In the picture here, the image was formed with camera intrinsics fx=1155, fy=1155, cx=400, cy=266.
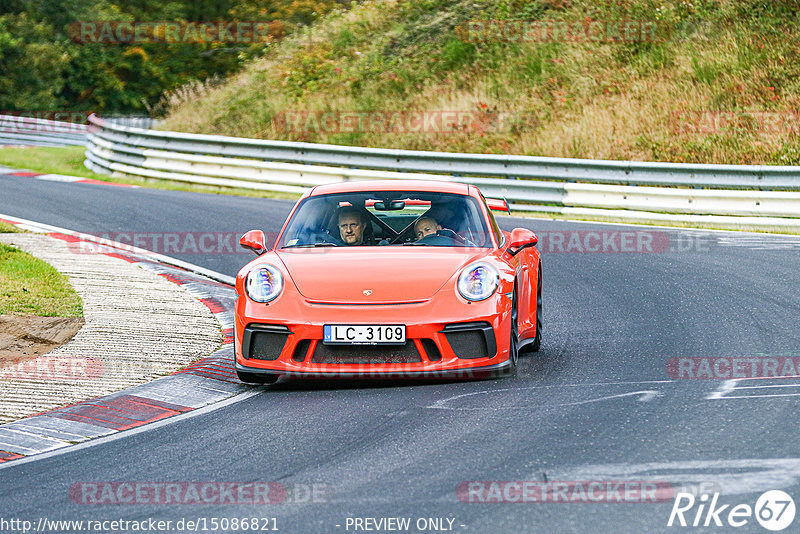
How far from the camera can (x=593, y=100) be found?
2489cm

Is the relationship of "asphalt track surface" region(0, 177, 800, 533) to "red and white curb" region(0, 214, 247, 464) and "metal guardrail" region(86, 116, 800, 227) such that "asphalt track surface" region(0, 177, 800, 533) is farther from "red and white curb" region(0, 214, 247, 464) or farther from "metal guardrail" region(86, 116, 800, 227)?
"metal guardrail" region(86, 116, 800, 227)

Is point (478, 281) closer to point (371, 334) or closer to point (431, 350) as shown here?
point (431, 350)

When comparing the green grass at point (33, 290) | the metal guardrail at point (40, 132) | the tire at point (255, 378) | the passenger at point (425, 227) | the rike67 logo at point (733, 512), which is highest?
the metal guardrail at point (40, 132)

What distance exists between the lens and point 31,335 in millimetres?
9188

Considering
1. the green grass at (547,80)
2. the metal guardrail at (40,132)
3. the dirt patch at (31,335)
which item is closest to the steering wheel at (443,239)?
the dirt patch at (31,335)

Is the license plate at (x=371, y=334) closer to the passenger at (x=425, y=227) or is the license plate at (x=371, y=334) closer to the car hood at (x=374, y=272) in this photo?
the car hood at (x=374, y=272)

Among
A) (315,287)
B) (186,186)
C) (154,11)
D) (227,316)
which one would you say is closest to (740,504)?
(315,287)

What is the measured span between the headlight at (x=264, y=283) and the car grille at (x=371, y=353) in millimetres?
519

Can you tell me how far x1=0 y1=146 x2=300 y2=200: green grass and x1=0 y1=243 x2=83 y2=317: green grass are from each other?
9571 mm

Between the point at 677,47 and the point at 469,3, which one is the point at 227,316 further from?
the point at 469,3

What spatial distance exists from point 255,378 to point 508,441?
7.55ft

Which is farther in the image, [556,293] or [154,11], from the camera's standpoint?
[154,11]

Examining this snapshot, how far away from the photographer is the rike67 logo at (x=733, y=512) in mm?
4484

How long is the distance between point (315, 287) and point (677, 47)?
20.4 meters
